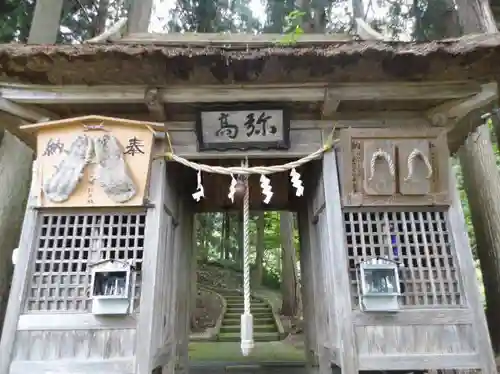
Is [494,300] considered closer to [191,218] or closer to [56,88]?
[191,218]

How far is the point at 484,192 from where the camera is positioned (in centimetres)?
674

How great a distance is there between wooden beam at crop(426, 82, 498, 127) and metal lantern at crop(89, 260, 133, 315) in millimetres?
3845

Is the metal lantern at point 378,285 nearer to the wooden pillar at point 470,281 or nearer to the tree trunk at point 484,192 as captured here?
the wooden pillar at point 470,281

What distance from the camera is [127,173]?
4117mm

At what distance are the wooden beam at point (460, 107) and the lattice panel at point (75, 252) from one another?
3.56 metres

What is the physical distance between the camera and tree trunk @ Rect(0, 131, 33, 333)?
6031 mm

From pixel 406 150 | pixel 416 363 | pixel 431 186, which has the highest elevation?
pixel 406 150

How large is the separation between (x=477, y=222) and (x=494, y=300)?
52.8 inches

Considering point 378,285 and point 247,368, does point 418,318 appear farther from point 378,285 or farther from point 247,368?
point 247,368

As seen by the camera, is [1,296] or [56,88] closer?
[56,88]

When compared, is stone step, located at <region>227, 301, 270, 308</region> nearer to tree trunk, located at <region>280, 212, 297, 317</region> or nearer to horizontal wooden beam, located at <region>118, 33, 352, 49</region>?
tree trunk, located at <region>280, 212, 297, 317</region>

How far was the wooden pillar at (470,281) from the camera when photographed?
3703 mm

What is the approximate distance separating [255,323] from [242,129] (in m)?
10.6

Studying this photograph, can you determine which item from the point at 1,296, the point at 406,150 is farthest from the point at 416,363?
the point at 1,296
